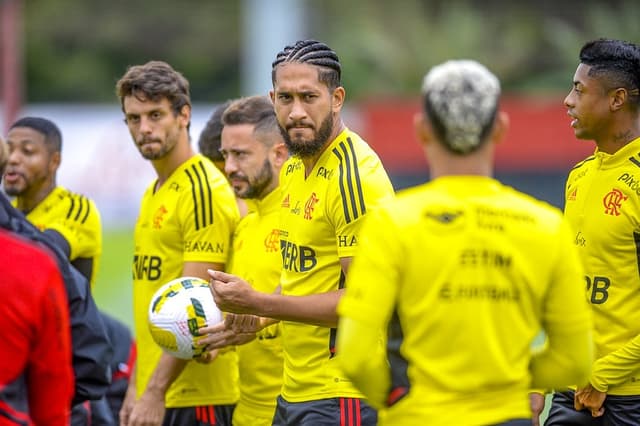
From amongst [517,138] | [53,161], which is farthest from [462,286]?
A: [517,138]

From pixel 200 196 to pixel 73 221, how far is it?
1053mm

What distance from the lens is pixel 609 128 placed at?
231 inches

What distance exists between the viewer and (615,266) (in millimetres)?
5699

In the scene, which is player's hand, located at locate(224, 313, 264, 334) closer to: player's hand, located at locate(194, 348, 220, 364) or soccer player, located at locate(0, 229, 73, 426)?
player's hand, located at locate(194, 348, 220, 364)

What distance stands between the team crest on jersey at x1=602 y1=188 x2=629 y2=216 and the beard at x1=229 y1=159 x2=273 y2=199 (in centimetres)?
188

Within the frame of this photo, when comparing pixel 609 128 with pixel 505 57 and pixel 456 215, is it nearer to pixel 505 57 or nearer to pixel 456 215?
pixel 456 215

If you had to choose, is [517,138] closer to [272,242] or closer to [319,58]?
[272,242]

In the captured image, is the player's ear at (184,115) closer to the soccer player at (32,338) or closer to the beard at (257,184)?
the beard at (257,184)

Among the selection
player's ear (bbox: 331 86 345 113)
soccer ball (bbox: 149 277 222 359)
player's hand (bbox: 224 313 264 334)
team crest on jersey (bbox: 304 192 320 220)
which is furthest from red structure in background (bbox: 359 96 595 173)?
team crest on jersey (bbox: 304 192 320 220)

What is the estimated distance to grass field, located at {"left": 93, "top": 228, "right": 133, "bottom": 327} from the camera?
15899 millimetres

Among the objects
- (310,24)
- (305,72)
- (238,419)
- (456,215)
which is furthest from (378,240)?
(310,24)

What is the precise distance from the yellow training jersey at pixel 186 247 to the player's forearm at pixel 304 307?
140 centimetres

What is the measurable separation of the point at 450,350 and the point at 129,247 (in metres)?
20.4

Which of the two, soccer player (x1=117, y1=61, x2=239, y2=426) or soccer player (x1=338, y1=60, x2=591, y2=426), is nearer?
soccer player (x1=338, y1=60, x2=591, y2=426)
